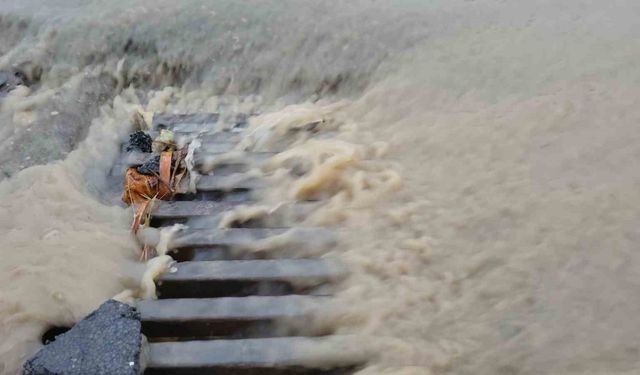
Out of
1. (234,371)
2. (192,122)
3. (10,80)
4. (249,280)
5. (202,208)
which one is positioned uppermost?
(10,80)

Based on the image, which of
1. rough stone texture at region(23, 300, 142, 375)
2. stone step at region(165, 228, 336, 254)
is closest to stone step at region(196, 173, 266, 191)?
stone step at region(165, 228, 336, 254)

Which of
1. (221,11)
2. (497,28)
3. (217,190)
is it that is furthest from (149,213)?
(497,28)

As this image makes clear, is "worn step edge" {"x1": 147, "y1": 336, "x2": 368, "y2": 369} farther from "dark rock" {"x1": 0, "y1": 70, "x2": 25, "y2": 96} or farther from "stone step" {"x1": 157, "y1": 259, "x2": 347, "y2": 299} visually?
"dark rock" {"x1": 0, "y1": 70, "x2": 25, "y2": 96}

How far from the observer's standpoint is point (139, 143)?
380 cm

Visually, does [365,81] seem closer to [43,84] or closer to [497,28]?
[497,28]

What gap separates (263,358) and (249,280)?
435 mm

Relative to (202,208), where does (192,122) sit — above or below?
above

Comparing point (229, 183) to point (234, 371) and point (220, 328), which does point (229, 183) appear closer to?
point (220, 328)

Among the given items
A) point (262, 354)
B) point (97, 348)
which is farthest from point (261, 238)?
point (97, 348)

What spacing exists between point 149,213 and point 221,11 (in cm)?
218

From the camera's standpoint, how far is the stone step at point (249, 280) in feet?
9.11

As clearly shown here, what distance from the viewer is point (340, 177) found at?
10.9 feet

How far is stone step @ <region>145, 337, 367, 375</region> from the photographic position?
2422 millimetres

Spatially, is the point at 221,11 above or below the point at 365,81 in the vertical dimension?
above
